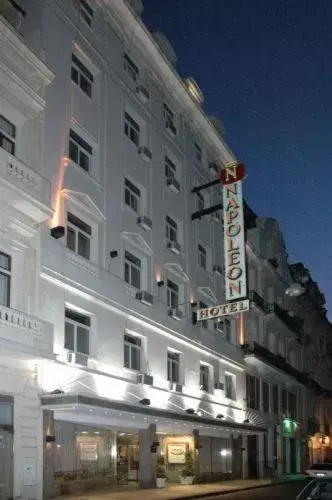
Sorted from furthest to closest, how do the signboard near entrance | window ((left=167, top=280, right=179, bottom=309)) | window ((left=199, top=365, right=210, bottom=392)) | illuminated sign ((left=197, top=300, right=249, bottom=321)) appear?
window ((left=199, top=365, right=210, bottom=392)) → window ((left=167, top=280, right=179, bottom=309)) → the signboard near entrance → illuminated sign ((left=197, top=300, right=249, bottom=321))

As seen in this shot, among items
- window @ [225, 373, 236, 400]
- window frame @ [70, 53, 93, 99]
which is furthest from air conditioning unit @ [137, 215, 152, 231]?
window @ [225, 373, 236, 400]

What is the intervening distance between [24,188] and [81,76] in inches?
366

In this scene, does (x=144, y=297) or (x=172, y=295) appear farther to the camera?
(x=172, y=295)

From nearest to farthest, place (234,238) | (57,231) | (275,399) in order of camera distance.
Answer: (57,231), (234,238), (275,399)

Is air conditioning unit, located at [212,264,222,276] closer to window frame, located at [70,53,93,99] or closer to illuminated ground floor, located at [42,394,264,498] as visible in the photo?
illuminated ground floor, located at [42,394,264,498]

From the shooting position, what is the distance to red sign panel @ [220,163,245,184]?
3397cm

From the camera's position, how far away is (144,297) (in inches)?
1120

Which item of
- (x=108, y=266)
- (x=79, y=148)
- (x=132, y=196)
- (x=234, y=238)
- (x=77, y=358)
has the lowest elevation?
(x=77, y=358)

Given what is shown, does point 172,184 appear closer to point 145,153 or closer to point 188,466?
point 145,153

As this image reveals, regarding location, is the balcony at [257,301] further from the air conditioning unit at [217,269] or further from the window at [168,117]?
the window at [168,117]

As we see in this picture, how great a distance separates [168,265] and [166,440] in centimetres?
821

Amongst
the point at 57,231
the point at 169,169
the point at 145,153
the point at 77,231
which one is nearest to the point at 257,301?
the point at 169,169

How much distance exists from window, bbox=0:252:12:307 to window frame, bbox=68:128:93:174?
6.17m

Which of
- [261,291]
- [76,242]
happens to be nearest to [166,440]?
[76,242]
